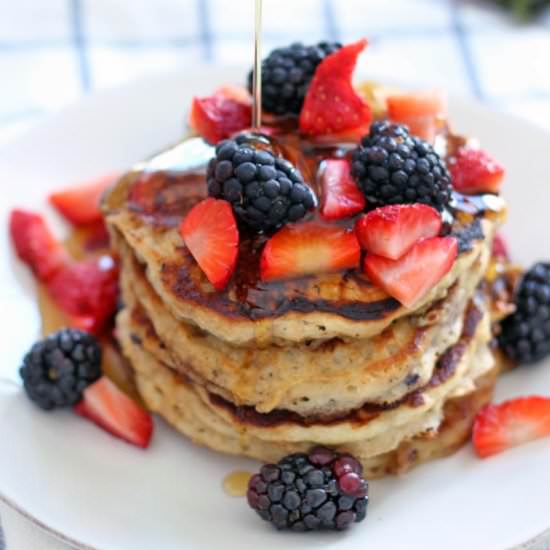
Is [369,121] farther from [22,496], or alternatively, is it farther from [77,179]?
[22,496]

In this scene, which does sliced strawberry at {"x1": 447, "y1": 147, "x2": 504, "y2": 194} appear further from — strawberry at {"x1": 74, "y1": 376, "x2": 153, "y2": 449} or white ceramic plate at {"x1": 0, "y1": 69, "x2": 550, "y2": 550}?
strawberry at {"x1": 74, "y1": 376, "x2": 153, "y2": 449}

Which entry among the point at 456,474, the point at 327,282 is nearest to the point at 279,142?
the point at 327,282

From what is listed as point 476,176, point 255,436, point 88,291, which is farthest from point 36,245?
point 476,176

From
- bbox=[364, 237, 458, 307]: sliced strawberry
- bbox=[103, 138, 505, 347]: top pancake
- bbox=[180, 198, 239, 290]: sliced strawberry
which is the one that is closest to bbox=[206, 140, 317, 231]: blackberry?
bbox=[180, 198, 239, 290]: sliced strawberry

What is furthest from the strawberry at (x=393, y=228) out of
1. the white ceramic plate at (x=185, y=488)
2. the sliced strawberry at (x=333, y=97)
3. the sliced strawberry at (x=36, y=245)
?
the sliced strawberry at (x=36, y=245)

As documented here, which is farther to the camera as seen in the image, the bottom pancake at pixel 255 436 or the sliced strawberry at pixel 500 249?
the sliced strawberry at pixel 500 249

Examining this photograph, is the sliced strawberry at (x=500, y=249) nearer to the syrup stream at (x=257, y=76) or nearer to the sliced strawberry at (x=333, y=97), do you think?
the sliced strawberry at (x=333, y=97)
